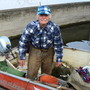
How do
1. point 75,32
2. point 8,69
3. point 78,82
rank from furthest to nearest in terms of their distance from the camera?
1. point 75,32
2. point 8,69
3. point 78,82

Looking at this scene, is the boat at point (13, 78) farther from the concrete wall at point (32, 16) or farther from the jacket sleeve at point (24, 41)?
the concrete wall at point (32, 16)

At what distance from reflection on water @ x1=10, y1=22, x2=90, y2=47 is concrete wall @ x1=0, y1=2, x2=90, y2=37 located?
347mm

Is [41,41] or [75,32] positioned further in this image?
[75,32]

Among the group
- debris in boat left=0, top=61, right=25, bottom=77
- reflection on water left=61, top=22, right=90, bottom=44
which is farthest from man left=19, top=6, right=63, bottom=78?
reflection on water left=61, top=22, right=90, bottom=44

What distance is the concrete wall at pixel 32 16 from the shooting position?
938 cm

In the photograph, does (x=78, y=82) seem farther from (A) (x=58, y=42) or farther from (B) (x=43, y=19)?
(B) (x=43, y=19)

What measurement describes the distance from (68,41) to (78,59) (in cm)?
497

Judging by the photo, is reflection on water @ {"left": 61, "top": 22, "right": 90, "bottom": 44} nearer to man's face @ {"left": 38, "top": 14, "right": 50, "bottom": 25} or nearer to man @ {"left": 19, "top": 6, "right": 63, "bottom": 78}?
man @ {"left": 19, "top": 6, "right": 63, "bottom": 78}

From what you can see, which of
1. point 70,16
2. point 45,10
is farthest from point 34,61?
point 70,16

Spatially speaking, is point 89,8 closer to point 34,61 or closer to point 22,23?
point 22,23

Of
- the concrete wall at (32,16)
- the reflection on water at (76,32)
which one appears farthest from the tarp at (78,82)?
the reflection on water at (76,32)

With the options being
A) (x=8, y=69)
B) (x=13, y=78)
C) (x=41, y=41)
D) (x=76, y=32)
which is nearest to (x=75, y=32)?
(x=76, y=32)

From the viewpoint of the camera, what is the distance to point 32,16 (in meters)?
10.4

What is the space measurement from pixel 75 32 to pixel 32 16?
3191 millimetres
